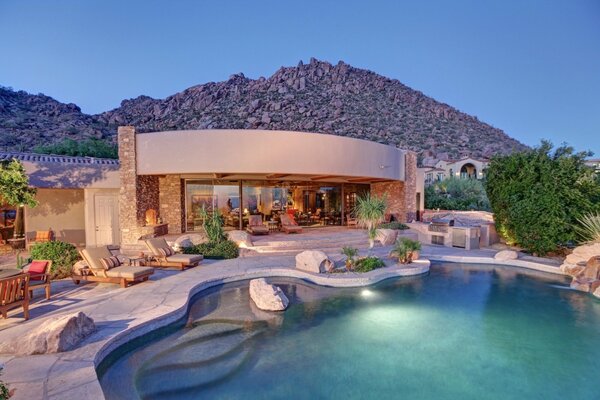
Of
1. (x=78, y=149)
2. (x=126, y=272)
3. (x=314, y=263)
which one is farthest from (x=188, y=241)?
(x=78, y=149)

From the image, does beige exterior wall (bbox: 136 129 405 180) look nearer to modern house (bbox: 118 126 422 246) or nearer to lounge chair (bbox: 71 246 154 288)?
modern house (bbox: 118 126 422 246)

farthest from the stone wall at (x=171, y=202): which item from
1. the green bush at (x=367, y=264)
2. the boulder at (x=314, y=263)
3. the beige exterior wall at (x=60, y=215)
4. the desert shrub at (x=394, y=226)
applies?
the desert shrub at (x=394, y=226)

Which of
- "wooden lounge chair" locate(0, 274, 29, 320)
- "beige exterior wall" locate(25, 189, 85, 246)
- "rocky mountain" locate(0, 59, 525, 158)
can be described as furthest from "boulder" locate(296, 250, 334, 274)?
"rocky mountain" locate(0, 59, 525, 158)

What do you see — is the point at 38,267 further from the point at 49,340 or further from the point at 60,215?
the point at 60,215

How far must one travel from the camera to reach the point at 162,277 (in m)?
8.94

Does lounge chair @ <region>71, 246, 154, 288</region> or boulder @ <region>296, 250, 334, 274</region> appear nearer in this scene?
lounge chair @ <region>71, 246, 154, 288</region>

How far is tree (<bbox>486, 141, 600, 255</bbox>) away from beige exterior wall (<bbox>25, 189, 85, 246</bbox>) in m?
18.2

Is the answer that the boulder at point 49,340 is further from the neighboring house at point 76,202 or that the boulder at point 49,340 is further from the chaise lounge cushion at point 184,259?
the neighboring house at point 76,202

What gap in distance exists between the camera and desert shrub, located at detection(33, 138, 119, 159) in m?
24.2

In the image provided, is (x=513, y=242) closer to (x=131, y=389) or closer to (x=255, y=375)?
(x=255, y=375)

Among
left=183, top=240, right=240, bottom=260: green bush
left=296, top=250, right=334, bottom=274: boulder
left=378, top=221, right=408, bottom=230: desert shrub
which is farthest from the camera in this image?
left=378, top=221, right=408, bottom=230: desert shrub

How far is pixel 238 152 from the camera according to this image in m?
12.5

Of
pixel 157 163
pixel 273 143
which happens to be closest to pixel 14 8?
pixel 157 163

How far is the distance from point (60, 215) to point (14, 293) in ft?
32.7
